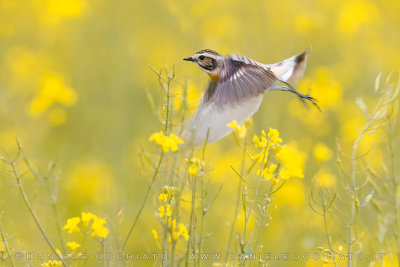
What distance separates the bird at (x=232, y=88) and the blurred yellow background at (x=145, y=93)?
10.1 inches

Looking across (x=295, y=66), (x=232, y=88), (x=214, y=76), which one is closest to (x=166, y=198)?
(x=232, y=88)

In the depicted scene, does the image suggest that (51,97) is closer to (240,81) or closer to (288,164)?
(240,81)

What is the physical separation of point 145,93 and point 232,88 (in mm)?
4470

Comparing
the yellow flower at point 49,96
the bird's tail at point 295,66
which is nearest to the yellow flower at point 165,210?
the bird's tail at point 295,66

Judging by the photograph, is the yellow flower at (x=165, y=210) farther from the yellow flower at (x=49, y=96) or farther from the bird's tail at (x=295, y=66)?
the yellow flower at (x=49, y=96)

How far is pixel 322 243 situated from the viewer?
3.71m

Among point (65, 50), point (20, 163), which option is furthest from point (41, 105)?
point (65, 50)

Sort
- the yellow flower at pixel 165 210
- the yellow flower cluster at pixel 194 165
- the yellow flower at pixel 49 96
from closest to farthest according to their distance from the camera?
1. the yellow flower at pixel 165 210
2. the yellow flower cluster at pixel 194 165
3. the yellow flower at pixel 49 96

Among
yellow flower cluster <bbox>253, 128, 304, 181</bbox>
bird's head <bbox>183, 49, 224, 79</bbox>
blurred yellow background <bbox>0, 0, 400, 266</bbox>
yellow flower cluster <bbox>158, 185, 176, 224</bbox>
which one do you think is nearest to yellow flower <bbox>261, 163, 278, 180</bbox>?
yellow flower cluster <bbox>253, 128, 304, 181</bbox>

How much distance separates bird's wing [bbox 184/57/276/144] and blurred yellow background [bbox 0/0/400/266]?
11.5 inches

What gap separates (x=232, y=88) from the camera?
2.51m

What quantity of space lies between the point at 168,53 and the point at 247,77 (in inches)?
232

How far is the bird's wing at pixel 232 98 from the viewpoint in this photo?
247 centimetres

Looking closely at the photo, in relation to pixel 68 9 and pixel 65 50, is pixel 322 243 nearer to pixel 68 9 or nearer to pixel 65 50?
pixel 68 9
